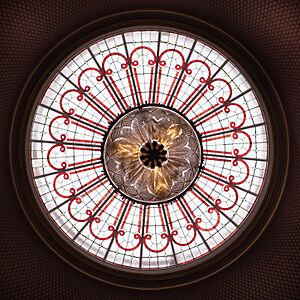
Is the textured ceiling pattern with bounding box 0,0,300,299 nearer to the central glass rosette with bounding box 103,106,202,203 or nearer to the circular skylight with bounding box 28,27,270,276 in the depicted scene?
the circular skylight with bounding box 28,27,270,276

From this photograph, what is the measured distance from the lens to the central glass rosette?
1424 centimetres

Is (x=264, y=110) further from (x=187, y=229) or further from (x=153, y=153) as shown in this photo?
(x=187, y=229)

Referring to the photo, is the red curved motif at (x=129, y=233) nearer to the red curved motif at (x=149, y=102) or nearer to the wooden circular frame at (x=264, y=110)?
the red curved motif at (x=149, y=102)

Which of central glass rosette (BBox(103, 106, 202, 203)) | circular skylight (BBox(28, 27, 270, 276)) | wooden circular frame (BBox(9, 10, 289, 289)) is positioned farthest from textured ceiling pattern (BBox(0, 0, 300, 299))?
central glass rosette (BBox(103, 106, 202, 203))

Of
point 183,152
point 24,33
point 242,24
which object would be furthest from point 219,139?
point 24,33

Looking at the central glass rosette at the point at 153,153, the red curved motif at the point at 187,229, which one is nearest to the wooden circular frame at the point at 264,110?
the red curved motif at the point at 187,229

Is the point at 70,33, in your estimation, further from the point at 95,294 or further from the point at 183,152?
the point at 95,294

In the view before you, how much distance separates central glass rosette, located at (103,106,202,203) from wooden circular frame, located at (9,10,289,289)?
8.65 ft

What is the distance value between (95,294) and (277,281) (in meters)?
6.19

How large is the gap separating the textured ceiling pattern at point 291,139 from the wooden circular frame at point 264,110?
222mm

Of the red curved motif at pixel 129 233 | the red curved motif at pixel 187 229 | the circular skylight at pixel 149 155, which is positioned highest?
the circular skylight at pixel 149 155

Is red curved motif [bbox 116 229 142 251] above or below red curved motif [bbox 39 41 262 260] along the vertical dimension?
below

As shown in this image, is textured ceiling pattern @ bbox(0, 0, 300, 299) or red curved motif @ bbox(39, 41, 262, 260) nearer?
textured ceiling pattern @ bbox(0, 0, 300, 299)

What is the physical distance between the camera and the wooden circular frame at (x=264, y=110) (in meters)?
12.7
